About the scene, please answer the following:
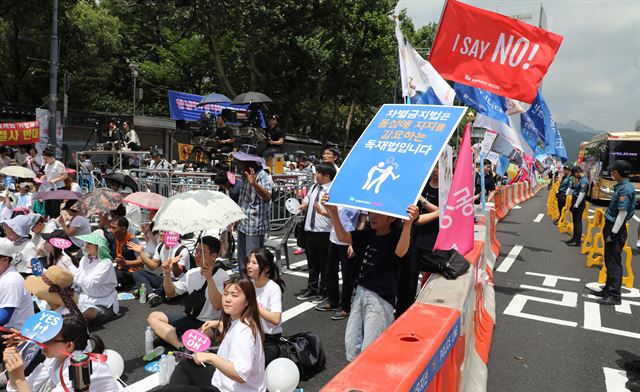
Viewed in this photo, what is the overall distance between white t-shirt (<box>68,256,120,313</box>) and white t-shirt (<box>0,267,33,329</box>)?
945 mm

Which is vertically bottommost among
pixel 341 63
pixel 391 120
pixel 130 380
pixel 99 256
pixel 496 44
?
pixel 130 380

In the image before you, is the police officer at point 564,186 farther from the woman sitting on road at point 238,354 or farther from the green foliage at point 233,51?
the green foliage at point 233,51

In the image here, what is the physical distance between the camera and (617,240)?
7.06 metres

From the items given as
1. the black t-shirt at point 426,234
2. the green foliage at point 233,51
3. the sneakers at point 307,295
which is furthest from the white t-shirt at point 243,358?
the green foliage at point 233,51

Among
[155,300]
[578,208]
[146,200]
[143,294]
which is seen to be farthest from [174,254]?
[578,208]

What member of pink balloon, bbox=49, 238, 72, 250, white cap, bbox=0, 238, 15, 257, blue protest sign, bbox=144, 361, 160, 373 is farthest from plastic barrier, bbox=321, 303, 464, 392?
pink balloon, bbox=49, 238, 72, 250

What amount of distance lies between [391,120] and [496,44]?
301 cm

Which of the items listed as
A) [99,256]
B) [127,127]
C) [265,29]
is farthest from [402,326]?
[265,29]

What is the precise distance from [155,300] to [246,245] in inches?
55.9

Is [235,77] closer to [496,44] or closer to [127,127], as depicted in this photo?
[127,127]

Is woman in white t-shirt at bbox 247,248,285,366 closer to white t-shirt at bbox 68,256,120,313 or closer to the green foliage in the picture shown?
white t-shirt at bbox 68,256,120,313

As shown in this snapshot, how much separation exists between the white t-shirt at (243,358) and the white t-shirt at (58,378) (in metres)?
0.66

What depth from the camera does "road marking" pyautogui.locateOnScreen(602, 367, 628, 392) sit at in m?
4.45

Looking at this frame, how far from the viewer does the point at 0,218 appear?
8516 millimetres
